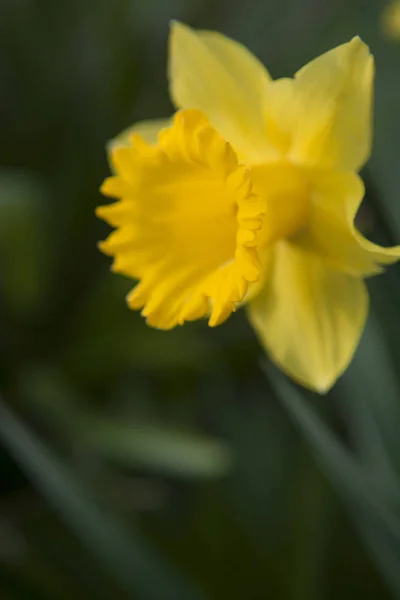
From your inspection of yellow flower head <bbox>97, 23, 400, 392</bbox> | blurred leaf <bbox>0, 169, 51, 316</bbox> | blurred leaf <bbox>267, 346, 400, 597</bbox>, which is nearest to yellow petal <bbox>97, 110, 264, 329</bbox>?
yellow flower head <bbox>97, 23, 400, 392</bbox>

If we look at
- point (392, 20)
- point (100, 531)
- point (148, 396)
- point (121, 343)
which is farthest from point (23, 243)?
point (392, 20)

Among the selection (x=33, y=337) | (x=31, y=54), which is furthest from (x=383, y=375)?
(x=31, y=54)

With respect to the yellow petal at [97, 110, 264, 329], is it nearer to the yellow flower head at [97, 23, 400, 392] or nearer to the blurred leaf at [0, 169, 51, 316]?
the yellow flower head at [97, 23, 400, 392]

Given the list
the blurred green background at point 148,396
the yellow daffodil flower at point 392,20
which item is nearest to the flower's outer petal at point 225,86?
the blurred green background at point 148,396

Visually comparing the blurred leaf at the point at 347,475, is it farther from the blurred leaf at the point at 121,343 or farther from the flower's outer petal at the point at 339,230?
the blurred leaf at the point at 121,343

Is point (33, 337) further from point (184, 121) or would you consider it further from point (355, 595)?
point (184, 121)

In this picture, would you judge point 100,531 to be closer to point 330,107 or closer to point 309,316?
point 309,316
